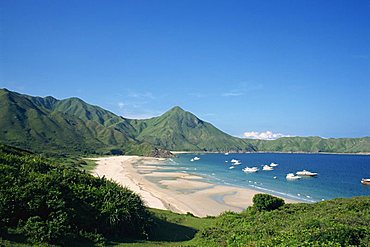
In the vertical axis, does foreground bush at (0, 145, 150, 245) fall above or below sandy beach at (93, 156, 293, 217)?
above

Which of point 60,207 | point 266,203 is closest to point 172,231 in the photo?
point 60,207

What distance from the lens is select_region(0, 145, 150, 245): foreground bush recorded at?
1620cm

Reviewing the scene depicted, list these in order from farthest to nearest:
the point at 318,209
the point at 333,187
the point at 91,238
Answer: the point at 333,187 → the point at 318,209 → the point at 91,238

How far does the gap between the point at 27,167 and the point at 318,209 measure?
73.7 feet

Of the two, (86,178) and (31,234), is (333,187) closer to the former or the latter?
(86,178)

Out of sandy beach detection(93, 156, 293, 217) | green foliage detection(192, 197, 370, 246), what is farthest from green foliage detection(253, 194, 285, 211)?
sandy beach detection(93, 156, 293, 217)

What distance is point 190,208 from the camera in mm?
52500

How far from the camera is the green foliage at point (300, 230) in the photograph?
44.9 feet

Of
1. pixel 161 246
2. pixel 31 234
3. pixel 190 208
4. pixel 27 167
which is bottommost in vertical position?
pixel 190 208

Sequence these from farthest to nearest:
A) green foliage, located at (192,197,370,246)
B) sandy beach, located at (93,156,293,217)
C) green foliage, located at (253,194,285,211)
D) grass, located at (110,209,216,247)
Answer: sandy beach, located at (93,156,293,217) → green foliage, located at (253,194,285,211) → grass, located at (110,209,216,247) → green foliage, located at (192,197,370,246)

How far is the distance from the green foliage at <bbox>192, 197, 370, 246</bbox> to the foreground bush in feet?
16.9

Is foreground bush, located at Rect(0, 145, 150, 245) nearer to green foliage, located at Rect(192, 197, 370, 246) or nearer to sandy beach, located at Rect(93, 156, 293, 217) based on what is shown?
green foliage, located at Rect(192, 197, 370, 246)

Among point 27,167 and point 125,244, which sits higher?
point 27,167

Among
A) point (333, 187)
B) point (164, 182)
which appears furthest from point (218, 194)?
point (333, 187)
